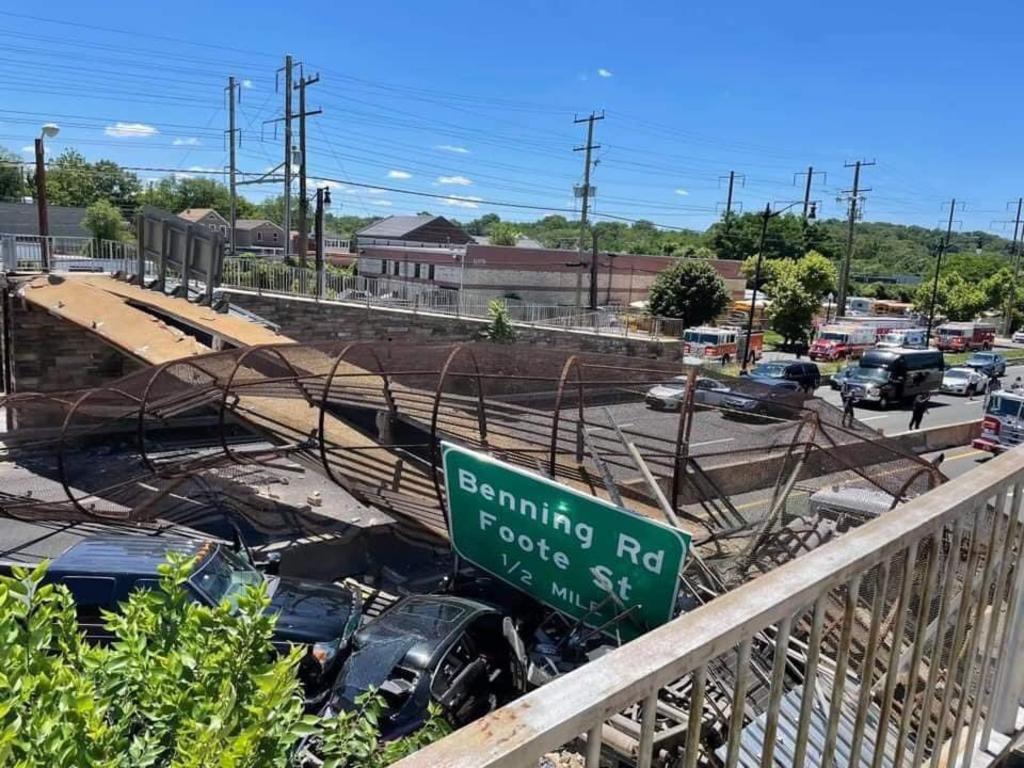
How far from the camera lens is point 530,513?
4480 millimetres

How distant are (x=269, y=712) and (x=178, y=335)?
1304 centimetres

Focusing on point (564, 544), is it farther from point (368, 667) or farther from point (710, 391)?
point (710, 391)

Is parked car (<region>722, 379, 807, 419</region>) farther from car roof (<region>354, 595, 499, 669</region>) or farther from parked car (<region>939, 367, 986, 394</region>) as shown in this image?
parked car (<region>939, 367, 986, 394</region>)

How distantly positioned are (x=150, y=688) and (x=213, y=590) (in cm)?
585

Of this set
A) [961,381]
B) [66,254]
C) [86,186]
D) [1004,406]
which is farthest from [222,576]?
[86,186]

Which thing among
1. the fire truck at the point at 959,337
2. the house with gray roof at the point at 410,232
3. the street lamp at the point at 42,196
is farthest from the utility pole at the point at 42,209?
the fire truck at the point at 959,337

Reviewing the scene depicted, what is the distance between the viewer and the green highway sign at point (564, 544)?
4.08 meters

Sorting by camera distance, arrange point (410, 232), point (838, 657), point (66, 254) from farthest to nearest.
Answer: point (410, 232) → point (66, 254) → point (838, 657)

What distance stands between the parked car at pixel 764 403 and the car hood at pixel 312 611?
14.8 feet

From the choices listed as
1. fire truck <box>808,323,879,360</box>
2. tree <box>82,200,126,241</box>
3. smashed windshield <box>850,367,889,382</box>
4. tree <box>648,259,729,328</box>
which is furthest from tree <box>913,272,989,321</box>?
tree <box>82,200,126,241</box>

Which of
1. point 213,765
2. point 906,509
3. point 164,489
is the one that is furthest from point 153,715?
Answer: point 164,489

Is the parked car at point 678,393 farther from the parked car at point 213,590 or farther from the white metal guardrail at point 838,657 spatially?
the white metal guardrail at point 838,657

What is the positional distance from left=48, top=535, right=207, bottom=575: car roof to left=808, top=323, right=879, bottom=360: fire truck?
129 ft

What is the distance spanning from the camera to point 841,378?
30969 mm
